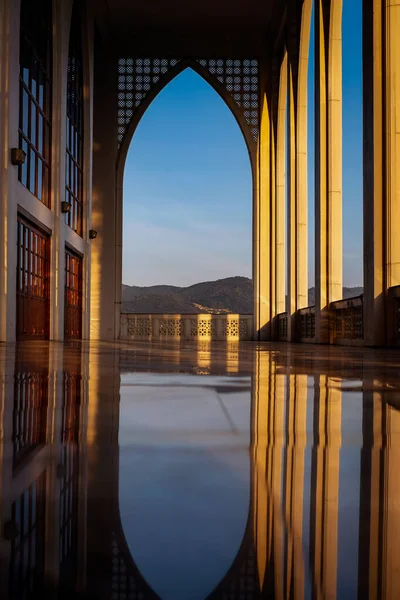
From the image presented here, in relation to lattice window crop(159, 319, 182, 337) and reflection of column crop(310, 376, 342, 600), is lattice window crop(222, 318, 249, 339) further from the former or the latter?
reflection of column crop(310, 376, 342, 600)

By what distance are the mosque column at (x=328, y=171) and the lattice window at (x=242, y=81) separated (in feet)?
21.4

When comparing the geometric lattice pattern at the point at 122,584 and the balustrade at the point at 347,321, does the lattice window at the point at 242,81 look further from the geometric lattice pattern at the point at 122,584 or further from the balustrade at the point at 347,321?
the geometric lattice pattern at the point at 122,584

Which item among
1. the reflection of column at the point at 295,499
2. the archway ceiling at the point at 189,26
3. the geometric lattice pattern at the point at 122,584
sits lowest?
the reflection of column at the point at 295,499

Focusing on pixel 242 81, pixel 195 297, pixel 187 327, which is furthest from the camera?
pixel 195 297

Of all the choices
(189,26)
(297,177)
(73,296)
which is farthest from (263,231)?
(73,296)

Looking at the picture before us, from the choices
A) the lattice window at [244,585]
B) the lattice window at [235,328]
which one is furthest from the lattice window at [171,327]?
the lattice window at [244,585]

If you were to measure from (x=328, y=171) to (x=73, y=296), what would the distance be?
21.6ft

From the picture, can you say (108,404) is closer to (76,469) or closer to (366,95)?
(76,469)

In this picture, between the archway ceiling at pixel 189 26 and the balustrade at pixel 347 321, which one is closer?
the balustrade at pixel 347 321

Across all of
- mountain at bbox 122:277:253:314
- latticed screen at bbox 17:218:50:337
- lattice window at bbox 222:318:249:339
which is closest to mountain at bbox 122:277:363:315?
mountain at bbox 122:277:253:314

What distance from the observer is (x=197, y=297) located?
1850 inches

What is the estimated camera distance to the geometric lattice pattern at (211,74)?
1814 cm

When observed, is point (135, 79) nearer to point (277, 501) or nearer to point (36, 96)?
point (36, 96)

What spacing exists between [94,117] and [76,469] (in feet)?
60.7
